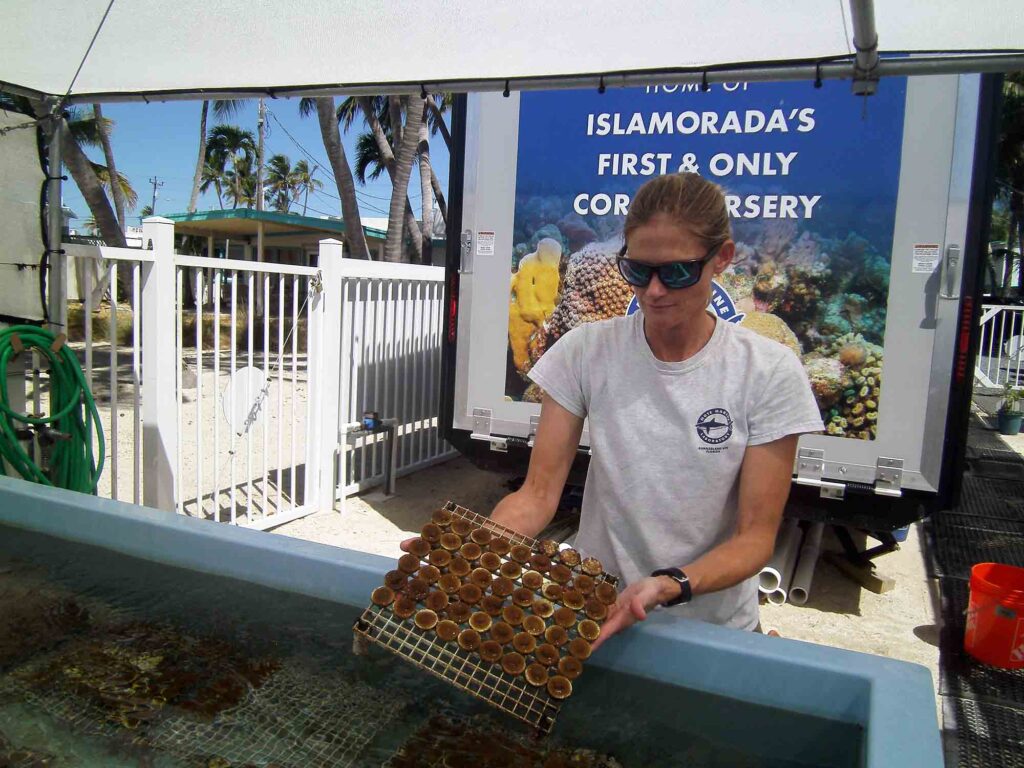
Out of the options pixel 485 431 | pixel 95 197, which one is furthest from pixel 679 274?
pixel 95 197

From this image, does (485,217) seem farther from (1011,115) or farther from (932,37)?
(1011,115)

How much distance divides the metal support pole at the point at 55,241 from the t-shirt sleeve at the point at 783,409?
350 centimetres

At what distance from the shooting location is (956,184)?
12.3ft

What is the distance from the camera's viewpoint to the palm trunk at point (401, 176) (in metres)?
13.1

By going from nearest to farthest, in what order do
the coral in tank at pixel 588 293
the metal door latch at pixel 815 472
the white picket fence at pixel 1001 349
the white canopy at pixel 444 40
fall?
the white canopy at pixel 444 40 → the metal door latch at pixel 815 472 → the coral in tank at pixel 588 293 → the white picket fence at pixel 1001 349

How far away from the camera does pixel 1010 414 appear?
1001 cm

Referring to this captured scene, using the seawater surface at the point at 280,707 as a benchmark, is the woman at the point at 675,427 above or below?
above

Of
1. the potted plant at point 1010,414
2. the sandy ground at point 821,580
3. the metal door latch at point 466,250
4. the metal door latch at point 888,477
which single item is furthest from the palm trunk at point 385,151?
the metal door latch at point 888,477

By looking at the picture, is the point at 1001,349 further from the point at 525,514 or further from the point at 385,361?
the point at 525,514

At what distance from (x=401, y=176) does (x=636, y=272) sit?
42.0ft

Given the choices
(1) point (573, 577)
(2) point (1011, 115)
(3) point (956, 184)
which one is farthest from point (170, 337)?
(2) point (1011, 115)

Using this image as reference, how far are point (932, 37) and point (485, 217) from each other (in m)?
2.94

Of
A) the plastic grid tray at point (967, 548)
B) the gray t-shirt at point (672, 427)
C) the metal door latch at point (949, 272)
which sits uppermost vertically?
the metal door latch at point (949, 272)

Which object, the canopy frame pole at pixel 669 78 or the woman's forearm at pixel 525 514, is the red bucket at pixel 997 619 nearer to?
the canopy frame pole at pixel 669 78
